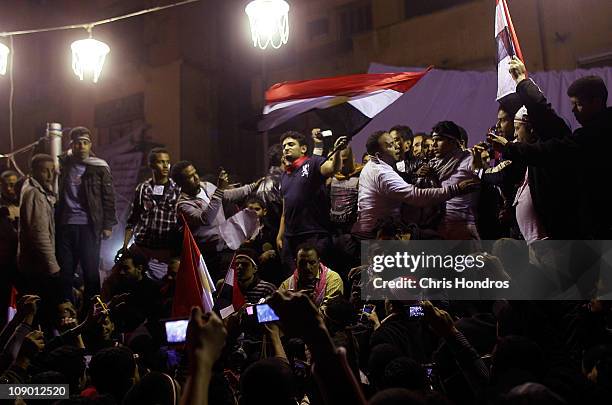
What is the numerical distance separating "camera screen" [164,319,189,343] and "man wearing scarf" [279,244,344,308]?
138cm

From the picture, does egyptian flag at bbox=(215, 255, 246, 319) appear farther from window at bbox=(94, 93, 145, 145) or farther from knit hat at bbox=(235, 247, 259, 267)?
window at bbox=(94, 93, 145, 145)

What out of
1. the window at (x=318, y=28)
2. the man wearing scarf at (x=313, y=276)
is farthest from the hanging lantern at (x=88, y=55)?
the window at (x=318, y=28)

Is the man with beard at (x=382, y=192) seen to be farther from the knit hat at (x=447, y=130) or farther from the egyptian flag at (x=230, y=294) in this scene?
the egyptian flag at (x=230, y=294)

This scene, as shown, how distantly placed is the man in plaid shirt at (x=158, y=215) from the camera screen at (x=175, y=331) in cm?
272

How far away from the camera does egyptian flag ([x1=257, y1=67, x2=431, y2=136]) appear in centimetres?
629

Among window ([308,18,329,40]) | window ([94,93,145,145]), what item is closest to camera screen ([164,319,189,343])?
window ([308,18,329,40])

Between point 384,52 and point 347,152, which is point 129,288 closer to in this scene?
point 347,152

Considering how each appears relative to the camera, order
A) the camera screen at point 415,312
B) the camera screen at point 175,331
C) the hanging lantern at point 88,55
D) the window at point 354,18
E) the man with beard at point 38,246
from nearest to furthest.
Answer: the camera screen at point 415,312 < the camera screen at point 175,331 < the man with beard at point 38,246 < the hanging lantern at point 88,55 < the window at point 354,18

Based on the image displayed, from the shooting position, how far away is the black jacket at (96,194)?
24.4 ft

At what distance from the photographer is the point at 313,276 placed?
18.6 ft

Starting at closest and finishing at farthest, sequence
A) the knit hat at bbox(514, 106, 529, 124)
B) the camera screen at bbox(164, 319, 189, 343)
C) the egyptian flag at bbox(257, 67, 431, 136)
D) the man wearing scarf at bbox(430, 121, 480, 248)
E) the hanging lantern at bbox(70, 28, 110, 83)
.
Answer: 1. the camera screen at bbox(164, 319, 189, 343)
2. the knit hat at bbox(514, 106, 529, 124)
3. the man wearing scarf at bbox(430, 121, 480, 248)
4. the egyptian flag at bbox(257, 67, 431, 136)
5. the hanging lantern at bbox(70, 28, 110, 83)

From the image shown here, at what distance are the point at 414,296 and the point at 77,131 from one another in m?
4.59

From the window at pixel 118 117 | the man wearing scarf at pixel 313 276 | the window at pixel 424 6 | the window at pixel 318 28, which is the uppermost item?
the window at pixel 318 28

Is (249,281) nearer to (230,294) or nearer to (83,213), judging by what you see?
(230,294)
